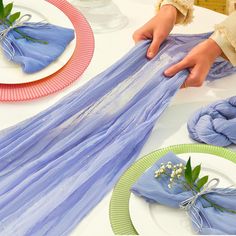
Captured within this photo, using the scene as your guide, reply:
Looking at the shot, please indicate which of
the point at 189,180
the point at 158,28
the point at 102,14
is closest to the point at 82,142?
the point at 189,180

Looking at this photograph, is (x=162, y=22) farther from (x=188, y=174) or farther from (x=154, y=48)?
(x=188, y=174)

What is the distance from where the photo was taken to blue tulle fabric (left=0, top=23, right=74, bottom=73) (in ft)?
3.91

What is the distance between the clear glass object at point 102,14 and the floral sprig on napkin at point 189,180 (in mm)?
539

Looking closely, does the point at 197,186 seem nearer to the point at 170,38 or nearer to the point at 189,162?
the point at 189,162

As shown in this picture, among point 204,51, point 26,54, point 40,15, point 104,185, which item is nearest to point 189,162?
point 104,185

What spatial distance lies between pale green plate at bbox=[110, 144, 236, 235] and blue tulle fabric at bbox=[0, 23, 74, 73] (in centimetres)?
35

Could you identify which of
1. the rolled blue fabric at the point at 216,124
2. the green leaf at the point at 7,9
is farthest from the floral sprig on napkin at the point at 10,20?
the rolled blue fabric at the point at 216,124

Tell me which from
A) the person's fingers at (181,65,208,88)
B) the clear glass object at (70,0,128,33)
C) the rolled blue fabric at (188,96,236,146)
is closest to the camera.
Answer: the rolled blue fabric at (188,96,236,146)

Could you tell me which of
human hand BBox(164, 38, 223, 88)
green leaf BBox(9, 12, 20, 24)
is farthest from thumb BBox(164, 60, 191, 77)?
green leaf BBox(9, 12, 20, 24)

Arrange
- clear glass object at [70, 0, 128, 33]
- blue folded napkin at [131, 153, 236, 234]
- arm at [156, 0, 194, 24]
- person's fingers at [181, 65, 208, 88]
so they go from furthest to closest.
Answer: clear glass object at [70, 0, 128, 33], arm at [156, 0, 194, 24], person's fingers at [181, 65, 208, 88], blue folded napkin at [131, 153, 236, 234]

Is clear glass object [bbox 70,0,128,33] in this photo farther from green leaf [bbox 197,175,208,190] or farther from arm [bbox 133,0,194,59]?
green leaf [bbox 197,175,208,190]

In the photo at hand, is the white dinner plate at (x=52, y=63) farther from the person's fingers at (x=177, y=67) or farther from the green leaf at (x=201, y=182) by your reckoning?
the green leaf at (x=201, y=182)

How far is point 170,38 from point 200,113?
0.26 metres

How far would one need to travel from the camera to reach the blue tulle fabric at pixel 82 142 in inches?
36.5
